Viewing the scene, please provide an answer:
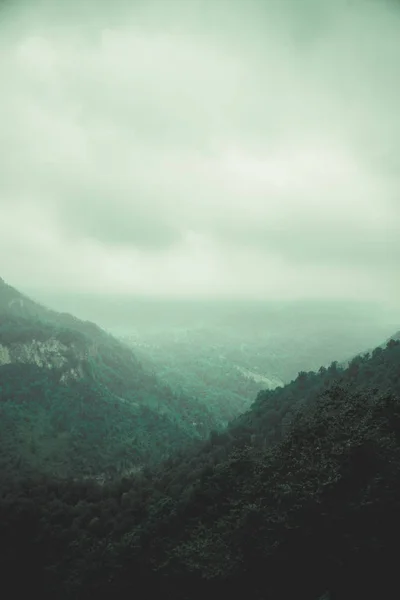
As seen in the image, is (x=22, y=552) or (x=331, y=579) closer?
(x=331, y=579)

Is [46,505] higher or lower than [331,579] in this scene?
lower

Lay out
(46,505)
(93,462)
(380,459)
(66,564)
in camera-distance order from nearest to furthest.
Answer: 1. (380,459)
2. (66,564)
3. (46,505)
4. (93,462)

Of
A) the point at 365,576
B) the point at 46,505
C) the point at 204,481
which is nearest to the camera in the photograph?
the point at 365,576

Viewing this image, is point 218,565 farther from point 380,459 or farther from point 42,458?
point 42,458

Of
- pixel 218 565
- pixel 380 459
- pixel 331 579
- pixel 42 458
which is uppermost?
pixel 380 459

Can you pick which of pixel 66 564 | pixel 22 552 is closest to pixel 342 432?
pixel 66 564

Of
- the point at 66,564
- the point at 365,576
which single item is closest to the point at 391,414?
the point at 365,576

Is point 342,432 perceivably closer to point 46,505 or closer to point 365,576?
point 365,576
